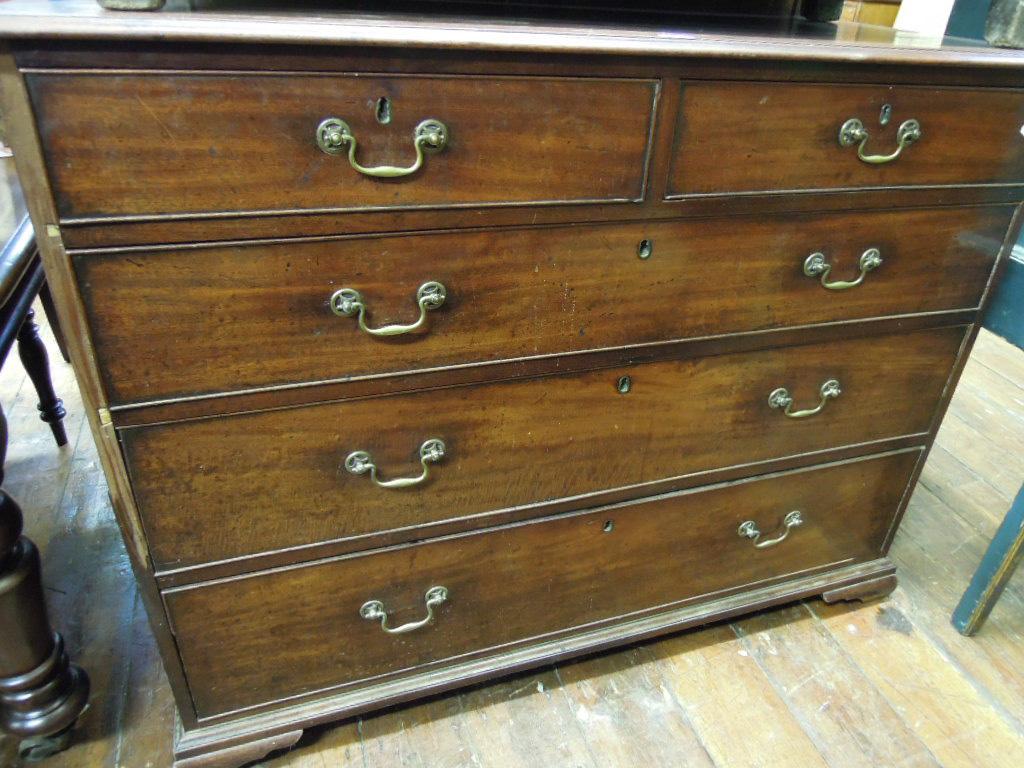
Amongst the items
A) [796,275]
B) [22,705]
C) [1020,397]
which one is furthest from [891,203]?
[1020,397]

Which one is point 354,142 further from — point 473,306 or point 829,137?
point 829,137

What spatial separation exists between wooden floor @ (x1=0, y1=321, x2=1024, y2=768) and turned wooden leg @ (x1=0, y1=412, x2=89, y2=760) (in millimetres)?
86

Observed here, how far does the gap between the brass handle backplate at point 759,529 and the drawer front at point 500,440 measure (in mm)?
138

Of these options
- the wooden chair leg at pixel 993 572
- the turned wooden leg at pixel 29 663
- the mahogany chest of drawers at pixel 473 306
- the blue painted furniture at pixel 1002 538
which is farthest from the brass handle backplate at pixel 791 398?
the turned wooden leg at pixel 29 663

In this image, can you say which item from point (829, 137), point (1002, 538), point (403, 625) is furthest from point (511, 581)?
point (1002, 538)

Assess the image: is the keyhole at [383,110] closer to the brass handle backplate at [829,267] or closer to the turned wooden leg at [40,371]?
the brass handle backplate at [829,267]

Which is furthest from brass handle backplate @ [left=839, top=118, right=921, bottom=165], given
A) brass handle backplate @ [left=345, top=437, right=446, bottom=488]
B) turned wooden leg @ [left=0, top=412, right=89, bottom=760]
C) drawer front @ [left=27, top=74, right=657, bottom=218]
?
turned wooden leg @ [left=0, top=412, right=89, bottom=760]

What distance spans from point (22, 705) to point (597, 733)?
2.83 ft

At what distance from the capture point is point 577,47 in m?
0.77

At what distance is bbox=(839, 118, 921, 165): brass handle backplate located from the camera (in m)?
0.93

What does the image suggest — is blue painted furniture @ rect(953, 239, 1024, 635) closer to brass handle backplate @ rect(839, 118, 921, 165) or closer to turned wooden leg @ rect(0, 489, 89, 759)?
brass handle backplate @ rect(839, 118, 921, 165)

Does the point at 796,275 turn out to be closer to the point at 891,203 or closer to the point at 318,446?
the point at 891,203

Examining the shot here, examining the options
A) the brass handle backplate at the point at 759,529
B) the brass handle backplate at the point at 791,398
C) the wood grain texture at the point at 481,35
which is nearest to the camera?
the wood grain texture at the point at 481,35

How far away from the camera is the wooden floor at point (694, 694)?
3.85 feet
